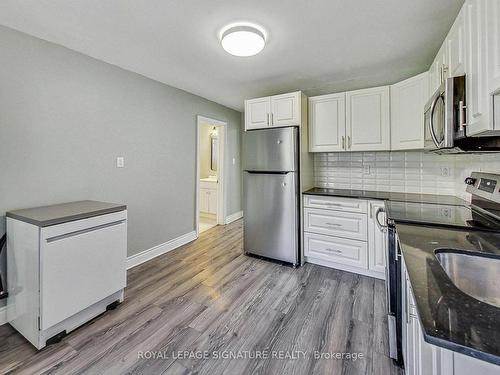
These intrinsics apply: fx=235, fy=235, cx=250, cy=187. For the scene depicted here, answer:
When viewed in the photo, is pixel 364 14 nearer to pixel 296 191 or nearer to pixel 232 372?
pixel 296 191

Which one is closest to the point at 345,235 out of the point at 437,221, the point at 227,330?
the point at 437,221

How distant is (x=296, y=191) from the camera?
277cm

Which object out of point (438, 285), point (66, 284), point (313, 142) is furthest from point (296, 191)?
point (66, 284)

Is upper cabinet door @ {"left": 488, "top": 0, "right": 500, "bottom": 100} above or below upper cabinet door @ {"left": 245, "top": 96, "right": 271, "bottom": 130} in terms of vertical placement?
below

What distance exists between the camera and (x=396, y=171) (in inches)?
111

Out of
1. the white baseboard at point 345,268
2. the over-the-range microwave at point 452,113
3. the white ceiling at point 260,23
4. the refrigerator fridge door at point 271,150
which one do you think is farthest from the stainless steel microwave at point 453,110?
the white baseboard at point 345,268

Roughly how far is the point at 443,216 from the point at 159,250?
3023 millimetres

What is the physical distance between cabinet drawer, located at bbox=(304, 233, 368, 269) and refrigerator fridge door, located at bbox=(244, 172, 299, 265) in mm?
194

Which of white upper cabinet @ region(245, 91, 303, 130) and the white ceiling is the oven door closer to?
the white ceiling

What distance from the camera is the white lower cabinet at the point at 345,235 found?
8.14ft

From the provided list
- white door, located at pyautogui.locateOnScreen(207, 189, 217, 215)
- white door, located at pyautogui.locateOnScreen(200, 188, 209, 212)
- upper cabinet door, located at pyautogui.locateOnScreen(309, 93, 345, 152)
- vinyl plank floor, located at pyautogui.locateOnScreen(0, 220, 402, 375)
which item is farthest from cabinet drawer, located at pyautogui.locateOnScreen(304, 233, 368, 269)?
white door, located at pyautogui.locateOnScreen(200, 188, 209, 212)

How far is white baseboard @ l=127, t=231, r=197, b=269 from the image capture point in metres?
2.79

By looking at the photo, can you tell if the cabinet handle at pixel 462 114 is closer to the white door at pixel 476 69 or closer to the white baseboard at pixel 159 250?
the white door at pixel 476 69

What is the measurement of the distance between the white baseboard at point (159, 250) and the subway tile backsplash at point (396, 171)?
2098 mm
